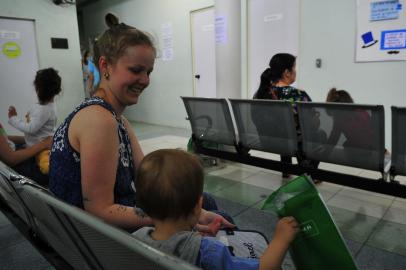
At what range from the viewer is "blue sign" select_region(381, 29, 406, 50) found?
3.85 m

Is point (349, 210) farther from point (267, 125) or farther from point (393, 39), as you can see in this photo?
point (393, 39)

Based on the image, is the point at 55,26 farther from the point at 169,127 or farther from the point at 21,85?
the point at 169,127

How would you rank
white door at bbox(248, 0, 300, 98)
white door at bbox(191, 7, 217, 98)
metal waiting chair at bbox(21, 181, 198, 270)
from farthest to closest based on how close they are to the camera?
white door at bbox(191, 7, 217, 98)
white door at bbox(248, 0, 300, 98)
metal waiting chair at bbox(21, 181, 198, 270)

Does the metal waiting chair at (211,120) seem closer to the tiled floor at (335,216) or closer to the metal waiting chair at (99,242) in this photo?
the tiled floor at (335,216)

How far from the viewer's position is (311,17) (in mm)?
4609

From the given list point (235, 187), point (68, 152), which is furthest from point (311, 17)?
point (68, 152)

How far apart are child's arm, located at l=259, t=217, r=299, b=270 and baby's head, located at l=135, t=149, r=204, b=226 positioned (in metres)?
0.25

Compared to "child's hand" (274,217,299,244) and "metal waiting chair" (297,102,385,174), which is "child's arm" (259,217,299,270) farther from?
"metal waiting chair" (297,102,385,174)

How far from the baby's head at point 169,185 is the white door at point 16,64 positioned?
5.59 m

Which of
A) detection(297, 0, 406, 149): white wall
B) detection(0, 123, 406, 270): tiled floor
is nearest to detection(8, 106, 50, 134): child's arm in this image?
detection(0, 123, 406, 270): tiled floor

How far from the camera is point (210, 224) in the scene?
4.05 ft

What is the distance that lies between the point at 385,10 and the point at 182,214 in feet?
13.6

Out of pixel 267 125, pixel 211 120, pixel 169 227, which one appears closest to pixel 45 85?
pixel 211 120

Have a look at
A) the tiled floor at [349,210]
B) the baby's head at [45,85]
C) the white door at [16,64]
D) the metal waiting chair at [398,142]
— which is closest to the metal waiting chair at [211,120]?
the tiled floor at [349,210]
